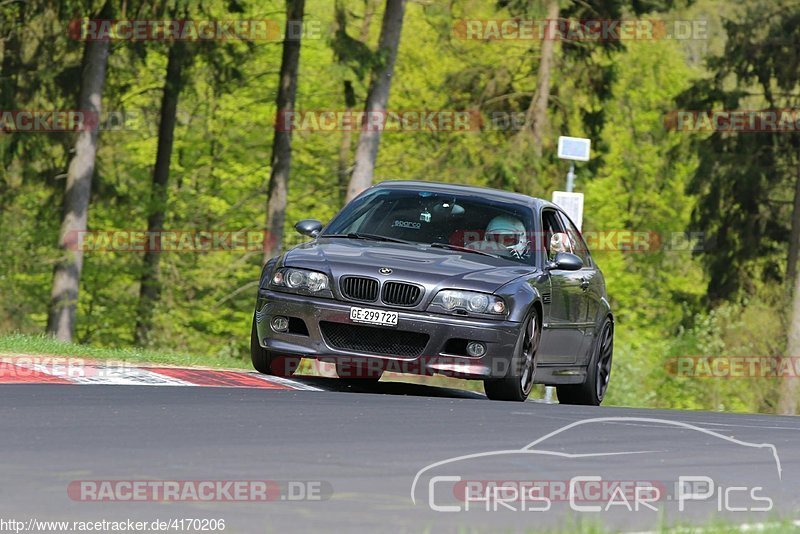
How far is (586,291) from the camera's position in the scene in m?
13.7

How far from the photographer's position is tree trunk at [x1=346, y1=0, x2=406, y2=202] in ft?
85.3

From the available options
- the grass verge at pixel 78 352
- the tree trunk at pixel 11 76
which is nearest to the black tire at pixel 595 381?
the grass verge at pixel 78 352

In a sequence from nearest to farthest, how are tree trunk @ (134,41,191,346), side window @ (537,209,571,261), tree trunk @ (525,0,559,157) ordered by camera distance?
1. side window @ (537,209,571,261)
2. tree trunk @ (525,0,559,157)
3. tree trunk @ (134,41,191,346)

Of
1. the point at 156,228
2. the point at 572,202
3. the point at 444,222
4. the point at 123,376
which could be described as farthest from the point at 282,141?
the point at 123,376

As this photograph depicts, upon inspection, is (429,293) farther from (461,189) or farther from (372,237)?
(461,189)

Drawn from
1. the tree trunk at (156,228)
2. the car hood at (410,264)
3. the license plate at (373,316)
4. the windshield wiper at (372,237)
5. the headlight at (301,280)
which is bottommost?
the tree trunk at (156,228)

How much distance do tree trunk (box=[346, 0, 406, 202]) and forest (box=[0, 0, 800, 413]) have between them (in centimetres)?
4

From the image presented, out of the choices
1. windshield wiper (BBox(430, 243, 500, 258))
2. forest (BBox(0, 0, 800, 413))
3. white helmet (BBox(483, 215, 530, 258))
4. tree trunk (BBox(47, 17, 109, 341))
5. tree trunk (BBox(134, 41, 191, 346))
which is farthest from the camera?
tree trunk (BBox(134, 41, 191, 346))

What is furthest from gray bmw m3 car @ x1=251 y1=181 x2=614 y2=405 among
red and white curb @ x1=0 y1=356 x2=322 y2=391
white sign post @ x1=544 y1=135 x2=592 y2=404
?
white sign post @ x1=544 y1=135 x2=592 y2=404

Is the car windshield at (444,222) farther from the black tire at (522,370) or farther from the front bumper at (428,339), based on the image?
the front bumper at (428,339)

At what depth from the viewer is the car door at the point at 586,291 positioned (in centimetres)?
1364

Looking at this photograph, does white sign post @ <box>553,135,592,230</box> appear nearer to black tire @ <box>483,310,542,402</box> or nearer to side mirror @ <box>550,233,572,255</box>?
side mirror @ <box>550,233,572,255</box>

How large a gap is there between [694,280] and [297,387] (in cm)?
4783

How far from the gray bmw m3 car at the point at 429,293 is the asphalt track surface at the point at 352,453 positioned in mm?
445
